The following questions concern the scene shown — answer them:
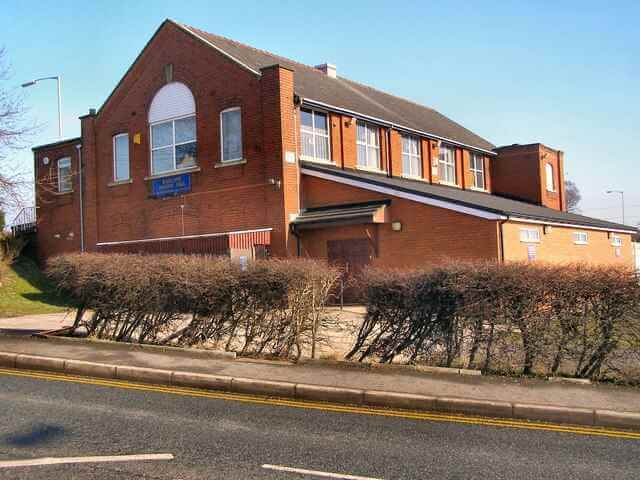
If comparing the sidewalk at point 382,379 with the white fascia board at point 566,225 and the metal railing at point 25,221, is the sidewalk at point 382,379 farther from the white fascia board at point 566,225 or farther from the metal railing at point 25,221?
the metal railing at point 25,221

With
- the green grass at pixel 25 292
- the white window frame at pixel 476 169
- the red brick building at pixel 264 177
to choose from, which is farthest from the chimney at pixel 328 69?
the green grass at pixel 25 292

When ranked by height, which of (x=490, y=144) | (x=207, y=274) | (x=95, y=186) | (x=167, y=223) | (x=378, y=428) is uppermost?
(x=490, y=144)

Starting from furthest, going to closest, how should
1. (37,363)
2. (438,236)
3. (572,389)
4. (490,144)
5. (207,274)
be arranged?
(490,144) < (438,236) < (207,274) < (37,363) < (572,389)

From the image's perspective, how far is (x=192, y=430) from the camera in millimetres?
6781

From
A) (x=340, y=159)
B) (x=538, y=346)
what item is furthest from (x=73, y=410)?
(x=340, y=159)

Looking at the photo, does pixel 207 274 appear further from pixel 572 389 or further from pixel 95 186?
pixel 95 186

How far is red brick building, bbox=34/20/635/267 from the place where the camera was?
2045 cm

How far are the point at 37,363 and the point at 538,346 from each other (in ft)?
26.1

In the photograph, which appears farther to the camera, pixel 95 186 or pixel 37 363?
pixel 95 186

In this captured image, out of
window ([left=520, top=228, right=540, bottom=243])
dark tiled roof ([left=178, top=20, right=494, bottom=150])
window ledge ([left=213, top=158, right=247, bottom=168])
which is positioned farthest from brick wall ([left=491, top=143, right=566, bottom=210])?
window ledge ([left=213, top=158, right=247, bottom=168])

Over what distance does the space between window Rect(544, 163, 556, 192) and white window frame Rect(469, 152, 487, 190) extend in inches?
159

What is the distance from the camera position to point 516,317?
9.34 meters

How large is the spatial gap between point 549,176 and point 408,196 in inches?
780

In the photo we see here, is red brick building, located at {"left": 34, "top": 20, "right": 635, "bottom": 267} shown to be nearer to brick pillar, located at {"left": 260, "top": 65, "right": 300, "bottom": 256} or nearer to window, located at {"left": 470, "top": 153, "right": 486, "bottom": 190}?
brick pillar, located at {"left": 260, "top": 65, "right": 300, "bottom": 256}
